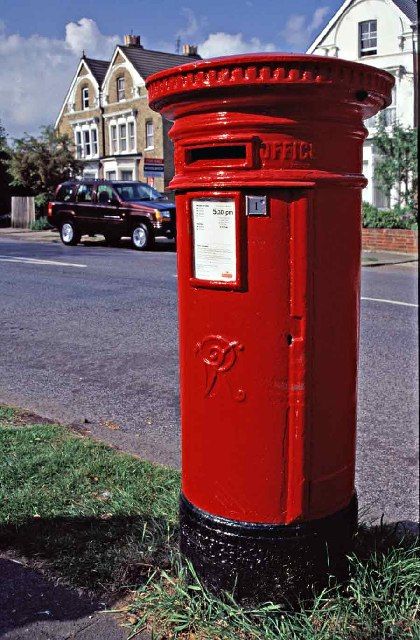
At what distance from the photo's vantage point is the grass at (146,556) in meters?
2.38

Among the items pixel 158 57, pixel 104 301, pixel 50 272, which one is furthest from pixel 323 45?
pixel 104 301

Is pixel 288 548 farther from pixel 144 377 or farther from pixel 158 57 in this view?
pixel 158 57

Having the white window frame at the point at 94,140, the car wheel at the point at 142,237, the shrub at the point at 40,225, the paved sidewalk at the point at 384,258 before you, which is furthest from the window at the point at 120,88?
the paved sidewalk at the point at 384,258

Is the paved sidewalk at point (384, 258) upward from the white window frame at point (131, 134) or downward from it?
downward

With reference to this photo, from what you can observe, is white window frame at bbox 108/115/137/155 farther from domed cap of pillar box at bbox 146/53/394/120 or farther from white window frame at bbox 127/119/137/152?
domed cap of pillar box at bbox 146/53/394/120

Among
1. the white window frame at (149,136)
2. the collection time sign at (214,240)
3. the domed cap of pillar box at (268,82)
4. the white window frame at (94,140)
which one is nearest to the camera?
the domed cap of pillar box at (268,82)

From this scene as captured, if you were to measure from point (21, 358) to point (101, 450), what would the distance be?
3053mm

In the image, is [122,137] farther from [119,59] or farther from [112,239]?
[112,239]

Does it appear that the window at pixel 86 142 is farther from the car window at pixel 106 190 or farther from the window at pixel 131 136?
the car window at pixel 106 190

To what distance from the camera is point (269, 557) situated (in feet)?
7.99

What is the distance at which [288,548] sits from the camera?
2430 millimetres

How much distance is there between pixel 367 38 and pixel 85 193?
672 inches

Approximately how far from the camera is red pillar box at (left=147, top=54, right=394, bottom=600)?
7.30 feet

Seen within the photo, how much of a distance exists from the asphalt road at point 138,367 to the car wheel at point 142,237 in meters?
6.24
